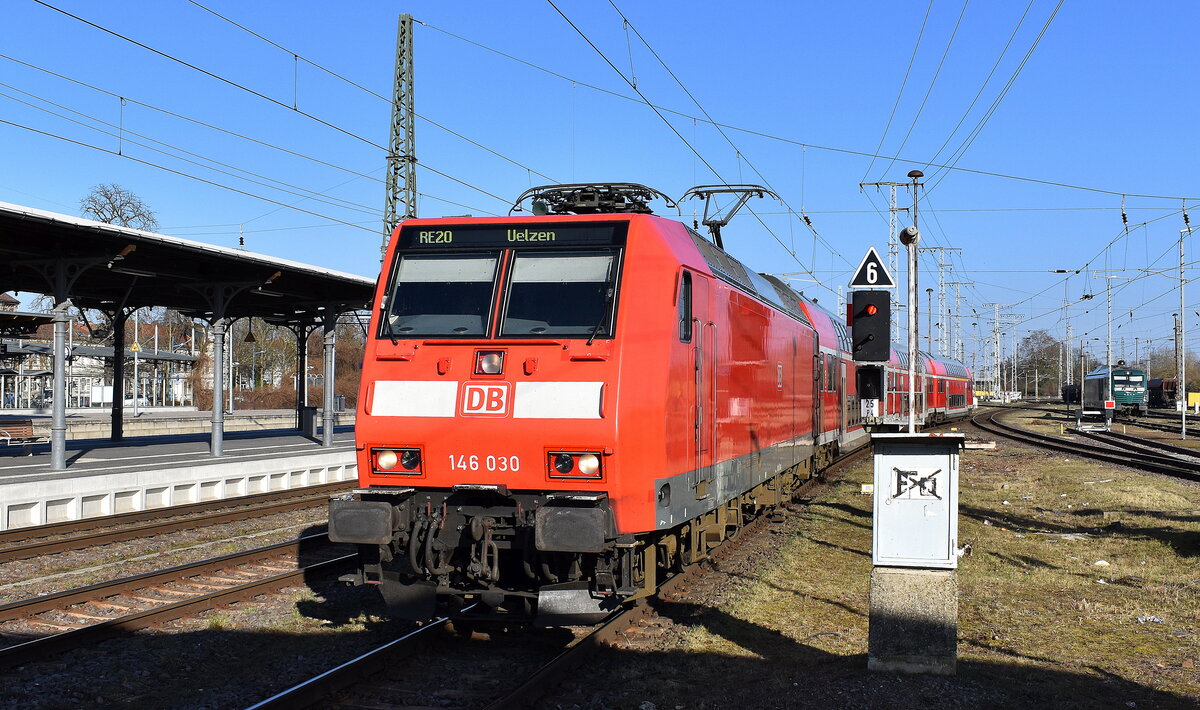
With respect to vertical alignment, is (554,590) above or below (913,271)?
below

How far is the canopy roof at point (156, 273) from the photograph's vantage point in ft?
59.0

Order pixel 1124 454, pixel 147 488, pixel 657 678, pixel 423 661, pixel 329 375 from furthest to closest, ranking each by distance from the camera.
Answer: pixel 1124 454 → pixel 329 375 → pixel 147 488 → pixel 423 661 → pixel 657 678

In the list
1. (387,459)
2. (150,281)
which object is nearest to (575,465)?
(387,459)

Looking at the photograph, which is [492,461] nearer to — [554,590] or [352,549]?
[554,590]

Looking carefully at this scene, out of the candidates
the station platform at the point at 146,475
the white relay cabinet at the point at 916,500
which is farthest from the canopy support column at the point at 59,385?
the white relay cabinet at the point at 916,500

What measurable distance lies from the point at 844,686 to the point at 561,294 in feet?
12.0

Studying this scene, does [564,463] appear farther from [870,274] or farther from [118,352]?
[118,352]

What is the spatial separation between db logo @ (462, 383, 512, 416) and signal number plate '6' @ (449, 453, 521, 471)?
13.4 inches

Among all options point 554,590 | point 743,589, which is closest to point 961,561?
point 743,589

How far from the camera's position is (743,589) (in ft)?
33.2

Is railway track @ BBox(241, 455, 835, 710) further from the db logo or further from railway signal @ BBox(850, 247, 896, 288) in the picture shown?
railway signal @ BBox(850, 247, 896, 288)

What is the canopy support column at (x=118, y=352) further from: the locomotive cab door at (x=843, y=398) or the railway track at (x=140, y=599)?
the locomotive cab door at (x=843, y=398)

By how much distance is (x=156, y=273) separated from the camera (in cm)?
2166

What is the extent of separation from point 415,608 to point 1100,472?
1943cm
